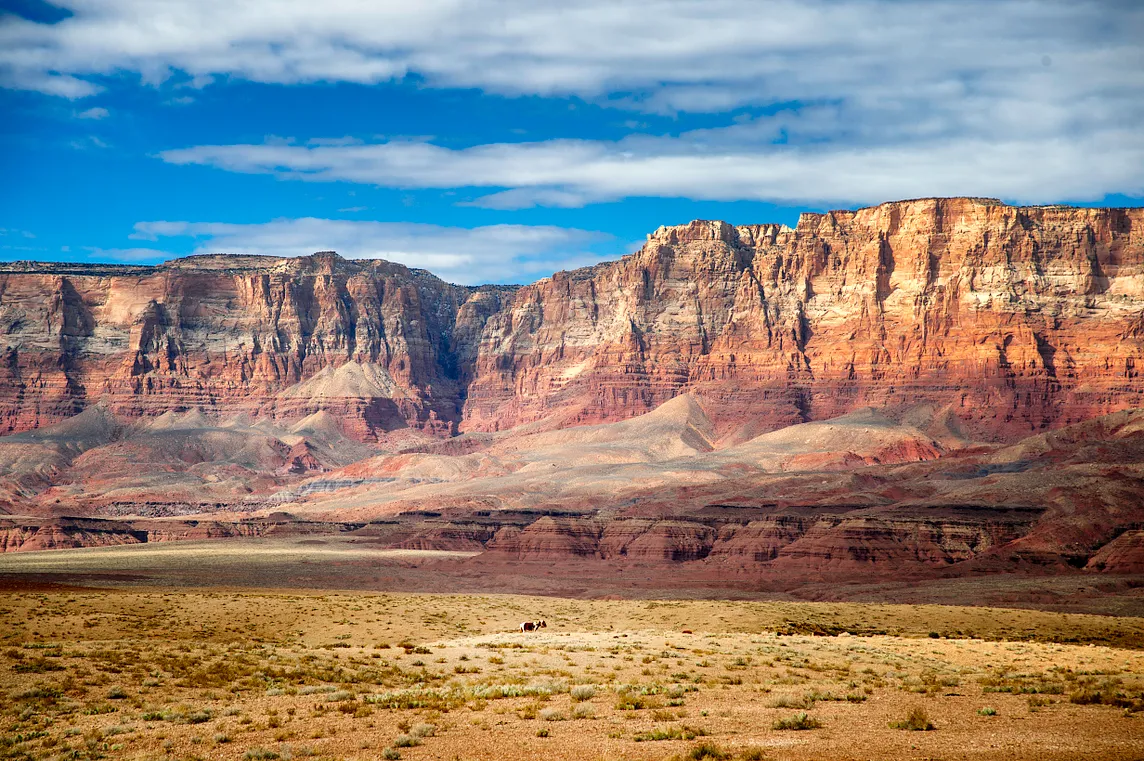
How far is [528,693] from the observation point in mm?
32656

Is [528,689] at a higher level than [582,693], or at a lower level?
lower

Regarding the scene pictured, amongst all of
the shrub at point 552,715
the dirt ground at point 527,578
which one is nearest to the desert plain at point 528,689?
the shrub at point 552,715

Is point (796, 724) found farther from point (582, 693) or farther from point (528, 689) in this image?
point (528, 689)

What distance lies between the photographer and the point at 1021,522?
132125mm

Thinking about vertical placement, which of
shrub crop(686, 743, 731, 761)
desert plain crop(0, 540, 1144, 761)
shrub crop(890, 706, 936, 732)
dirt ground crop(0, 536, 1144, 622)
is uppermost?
shrub crop(890, 706, 936, 732)

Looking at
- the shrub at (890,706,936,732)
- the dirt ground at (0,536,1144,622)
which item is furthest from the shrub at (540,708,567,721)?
the dirt ground at (0,536,1144,622)

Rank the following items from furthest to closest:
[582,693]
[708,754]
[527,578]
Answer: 1. [527,578]
2. [582,693]
3. [708,754]

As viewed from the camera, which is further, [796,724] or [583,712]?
[583,712]

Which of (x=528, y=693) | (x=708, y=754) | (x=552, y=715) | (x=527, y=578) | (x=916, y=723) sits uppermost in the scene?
(x=916, y=723)

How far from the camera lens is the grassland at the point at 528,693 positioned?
26078 millimetres

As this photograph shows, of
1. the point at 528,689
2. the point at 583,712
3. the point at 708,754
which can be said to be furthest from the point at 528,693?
the point at 708,754

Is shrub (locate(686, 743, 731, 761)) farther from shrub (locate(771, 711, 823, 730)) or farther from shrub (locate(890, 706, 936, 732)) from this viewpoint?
shrub (locate(890, 706, 936, 732))

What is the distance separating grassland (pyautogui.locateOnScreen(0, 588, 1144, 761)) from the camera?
26078mm

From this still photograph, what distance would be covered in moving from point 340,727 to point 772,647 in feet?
69.4
